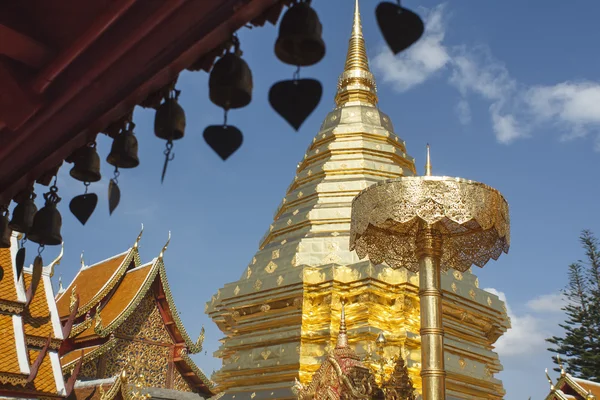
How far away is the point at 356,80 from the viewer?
1444 centimetres

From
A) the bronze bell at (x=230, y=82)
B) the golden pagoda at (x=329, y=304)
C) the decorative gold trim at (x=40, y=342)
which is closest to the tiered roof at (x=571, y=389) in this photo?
the golden pagoda at (x=329, y=304)

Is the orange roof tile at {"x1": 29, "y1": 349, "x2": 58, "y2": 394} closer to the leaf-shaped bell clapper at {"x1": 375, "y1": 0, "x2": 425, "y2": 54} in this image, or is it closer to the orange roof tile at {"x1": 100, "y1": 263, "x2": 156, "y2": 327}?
the orange roof tile at {"x1": 100, "y1": 263, "x2": 156, "y2": 327}

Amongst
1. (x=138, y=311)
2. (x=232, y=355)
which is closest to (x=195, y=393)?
(x=138, y=311)

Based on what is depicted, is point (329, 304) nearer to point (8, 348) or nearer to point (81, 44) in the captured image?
point (8, 348)

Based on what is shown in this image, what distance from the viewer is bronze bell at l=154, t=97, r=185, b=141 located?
2.47m

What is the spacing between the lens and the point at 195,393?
1540 cm

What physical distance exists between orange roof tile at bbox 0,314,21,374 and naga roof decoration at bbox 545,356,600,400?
27.9ft

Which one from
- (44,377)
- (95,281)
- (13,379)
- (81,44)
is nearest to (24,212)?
(81,44)

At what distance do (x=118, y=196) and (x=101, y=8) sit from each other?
0.81 m

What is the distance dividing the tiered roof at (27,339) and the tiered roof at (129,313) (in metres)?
3.69

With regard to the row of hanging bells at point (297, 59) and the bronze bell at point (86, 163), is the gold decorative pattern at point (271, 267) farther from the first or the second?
the row of hanging bells at point (297, 59)

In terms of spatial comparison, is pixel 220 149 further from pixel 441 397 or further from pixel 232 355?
pixel 232 355

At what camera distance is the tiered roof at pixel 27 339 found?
8344mm

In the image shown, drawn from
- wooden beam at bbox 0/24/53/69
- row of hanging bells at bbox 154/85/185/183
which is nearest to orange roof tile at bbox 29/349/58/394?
wooden beam at bbox 0/24/53/69
